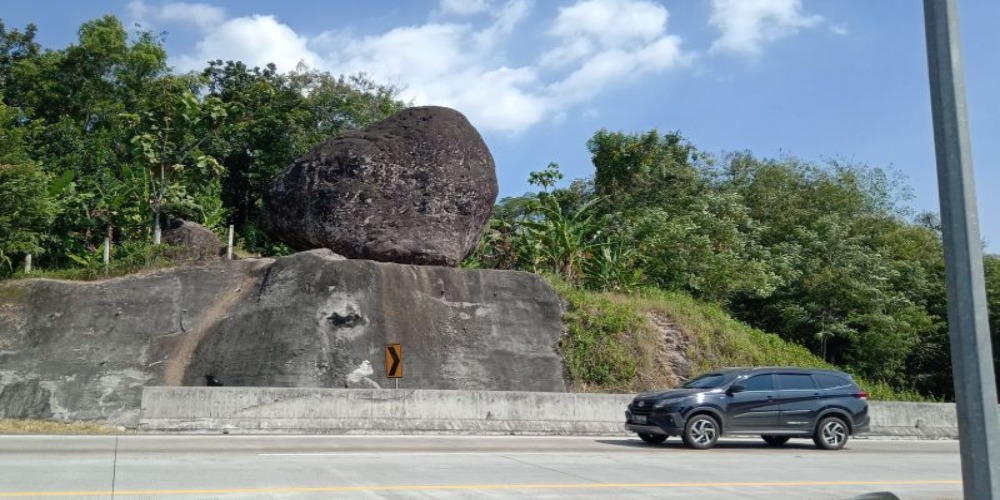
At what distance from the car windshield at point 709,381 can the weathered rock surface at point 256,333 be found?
6602 mm

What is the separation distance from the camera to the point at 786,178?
41188mm

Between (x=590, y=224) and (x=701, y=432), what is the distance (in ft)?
53.2

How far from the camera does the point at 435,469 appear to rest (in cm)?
A: 1090

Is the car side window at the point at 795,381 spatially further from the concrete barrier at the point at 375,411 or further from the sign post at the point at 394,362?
the sign post at the point at 394,362

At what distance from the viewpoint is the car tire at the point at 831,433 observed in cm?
1609

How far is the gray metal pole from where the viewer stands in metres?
5.40

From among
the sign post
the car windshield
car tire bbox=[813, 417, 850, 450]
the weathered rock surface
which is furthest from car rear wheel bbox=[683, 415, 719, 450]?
the weathered rock surface

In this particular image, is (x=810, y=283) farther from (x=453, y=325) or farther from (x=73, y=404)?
(x=73, y=404)

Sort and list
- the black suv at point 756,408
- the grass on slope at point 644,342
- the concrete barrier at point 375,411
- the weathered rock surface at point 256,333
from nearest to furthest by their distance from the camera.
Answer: the black suv at point 756,408, the concrete barrier at point 375,411, the weathered rock surface at point 256,333, the grass on slope at point 644,342

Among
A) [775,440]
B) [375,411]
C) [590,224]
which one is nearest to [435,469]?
[375,411]

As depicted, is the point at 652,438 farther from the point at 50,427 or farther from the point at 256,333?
the point at 50,427

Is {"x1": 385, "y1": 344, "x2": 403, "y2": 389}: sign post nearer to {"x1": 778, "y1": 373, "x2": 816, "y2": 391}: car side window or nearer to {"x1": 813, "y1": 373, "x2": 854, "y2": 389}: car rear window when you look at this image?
{"x1": 778, "y1": 373, "x2": 816, "y2": 391}: car side window

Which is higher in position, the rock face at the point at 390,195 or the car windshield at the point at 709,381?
the rock face at the point at 390,195

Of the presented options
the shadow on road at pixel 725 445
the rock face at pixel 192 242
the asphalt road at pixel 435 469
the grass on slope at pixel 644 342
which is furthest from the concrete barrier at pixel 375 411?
the rock face at pixel 192 242
